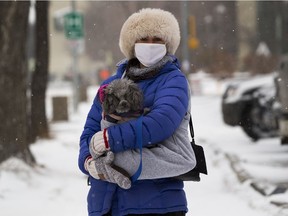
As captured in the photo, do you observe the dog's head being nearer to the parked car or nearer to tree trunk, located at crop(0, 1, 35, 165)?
tree trunk, located at crop(0, 1, 35, 165)

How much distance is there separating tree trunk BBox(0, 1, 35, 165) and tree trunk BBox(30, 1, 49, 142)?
5572mm

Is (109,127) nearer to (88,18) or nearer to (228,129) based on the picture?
(228,129)

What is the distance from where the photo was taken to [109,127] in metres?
3.63

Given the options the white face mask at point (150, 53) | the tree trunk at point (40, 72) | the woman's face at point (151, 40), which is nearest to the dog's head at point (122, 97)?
the white face mask at point (150, 53)

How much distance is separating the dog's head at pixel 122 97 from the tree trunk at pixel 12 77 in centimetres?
725

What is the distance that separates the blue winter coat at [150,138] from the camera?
358 cm

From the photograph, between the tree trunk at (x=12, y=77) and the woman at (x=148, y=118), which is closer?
the woman at (x=148, y=118)

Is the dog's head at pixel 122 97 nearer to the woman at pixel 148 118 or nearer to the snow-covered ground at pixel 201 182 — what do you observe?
the woman at pixel 148 118

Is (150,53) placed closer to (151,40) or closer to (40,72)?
(151,40)

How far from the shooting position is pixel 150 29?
3881 millimetres

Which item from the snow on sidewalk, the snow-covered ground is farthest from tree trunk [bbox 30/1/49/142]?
the snow on sidewalk

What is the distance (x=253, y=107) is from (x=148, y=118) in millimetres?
12610

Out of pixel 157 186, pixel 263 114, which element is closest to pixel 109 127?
pixel 157 186

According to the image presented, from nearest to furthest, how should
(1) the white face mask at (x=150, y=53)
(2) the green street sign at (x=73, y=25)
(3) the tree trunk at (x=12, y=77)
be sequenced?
(1) the white face mask at (x=150, y=53), (3) the tree trunk at (x=12, y=77), (2) the green street sign at (x=73, y=25)
